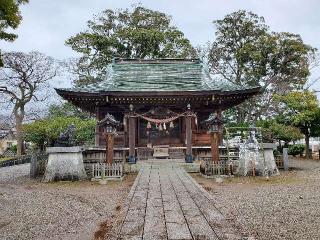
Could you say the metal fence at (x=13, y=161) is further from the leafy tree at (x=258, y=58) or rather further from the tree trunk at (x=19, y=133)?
the leafy tree at (x=258, y=58)

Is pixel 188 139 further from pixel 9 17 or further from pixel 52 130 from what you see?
pixel 52 130

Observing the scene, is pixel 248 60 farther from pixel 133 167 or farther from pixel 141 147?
pixel 133 167

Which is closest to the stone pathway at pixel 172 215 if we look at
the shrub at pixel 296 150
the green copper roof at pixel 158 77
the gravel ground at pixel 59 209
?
the gravel ground at pixel 59 209

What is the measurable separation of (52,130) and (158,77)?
1228 centimetres

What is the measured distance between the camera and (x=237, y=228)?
6512 millimetres

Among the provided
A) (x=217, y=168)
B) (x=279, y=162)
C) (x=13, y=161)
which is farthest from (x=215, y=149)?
(x=13, y=161)

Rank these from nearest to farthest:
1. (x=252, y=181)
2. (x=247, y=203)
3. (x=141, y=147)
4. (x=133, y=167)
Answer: (x=247, y=203) → (x=252, y=181) → (x=133, y=167) → (x=141, y=147)

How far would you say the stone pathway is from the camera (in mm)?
6121

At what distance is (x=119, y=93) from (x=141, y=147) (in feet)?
14.1

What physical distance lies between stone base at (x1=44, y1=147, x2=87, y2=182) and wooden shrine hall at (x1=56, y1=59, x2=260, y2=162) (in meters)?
3.61

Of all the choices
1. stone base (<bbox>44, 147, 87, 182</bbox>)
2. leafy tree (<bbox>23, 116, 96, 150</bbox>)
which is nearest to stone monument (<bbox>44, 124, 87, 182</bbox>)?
stone base (<bbox>44, 147, 87, 182</bbox>)

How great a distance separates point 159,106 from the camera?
71.5ft

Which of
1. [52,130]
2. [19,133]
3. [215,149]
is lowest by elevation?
[215,149]

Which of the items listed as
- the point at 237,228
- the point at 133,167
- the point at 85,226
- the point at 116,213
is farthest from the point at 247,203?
the point at 133,167
